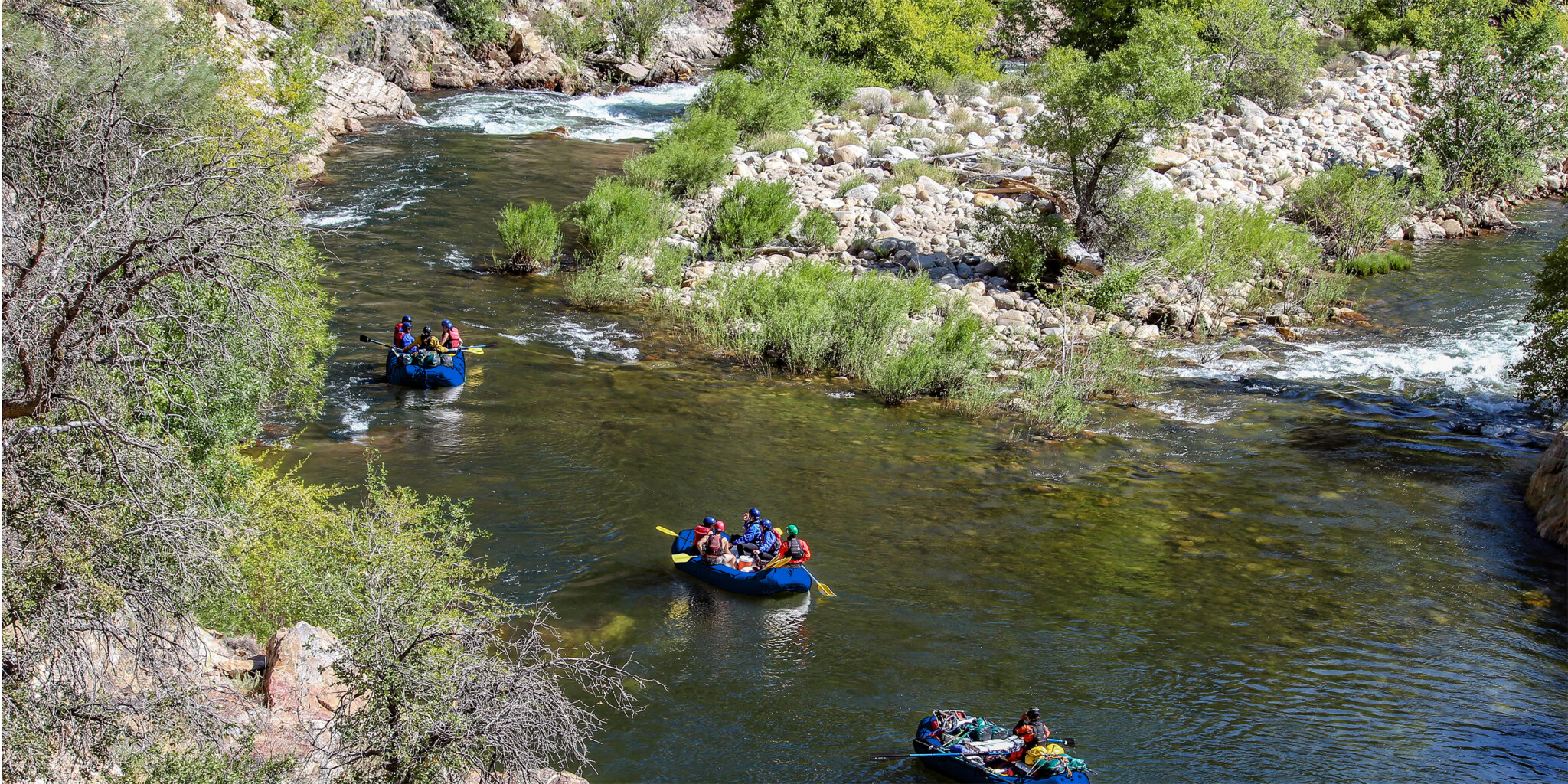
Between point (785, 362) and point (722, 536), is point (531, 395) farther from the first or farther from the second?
point (722, 536)

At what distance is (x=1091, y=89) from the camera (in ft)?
73.0

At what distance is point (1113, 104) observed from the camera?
2164cm

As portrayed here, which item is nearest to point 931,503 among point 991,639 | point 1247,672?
point 991,639

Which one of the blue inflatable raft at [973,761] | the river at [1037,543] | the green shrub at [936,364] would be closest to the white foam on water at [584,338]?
the river at [1037,543]

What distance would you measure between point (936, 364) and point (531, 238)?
10.5 m

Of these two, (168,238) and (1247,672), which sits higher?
(168,238)

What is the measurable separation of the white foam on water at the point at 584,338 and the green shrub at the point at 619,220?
2.50m

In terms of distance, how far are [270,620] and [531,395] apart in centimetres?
883

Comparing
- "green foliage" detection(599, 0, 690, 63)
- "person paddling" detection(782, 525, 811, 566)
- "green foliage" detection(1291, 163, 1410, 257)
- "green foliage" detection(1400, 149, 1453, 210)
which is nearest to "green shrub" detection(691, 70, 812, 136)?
"green foliage" detection(1291, 163, 1410, 257)

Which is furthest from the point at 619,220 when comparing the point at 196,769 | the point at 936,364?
the point at 196,769

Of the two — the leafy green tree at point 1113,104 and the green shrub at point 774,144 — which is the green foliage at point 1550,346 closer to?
the leafy green tree at point 1113,104

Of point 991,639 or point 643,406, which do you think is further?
point 643,406

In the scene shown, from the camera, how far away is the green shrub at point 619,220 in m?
24.7

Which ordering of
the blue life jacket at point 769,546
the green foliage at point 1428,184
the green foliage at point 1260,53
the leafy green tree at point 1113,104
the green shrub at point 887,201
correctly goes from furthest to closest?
the green foliage at point 1260,53 → the green foliage at point 1428,184 → the green shrub at point 887,201 → the leafy green tree at point 1113,104 → the blue life jacket at point 769,546
